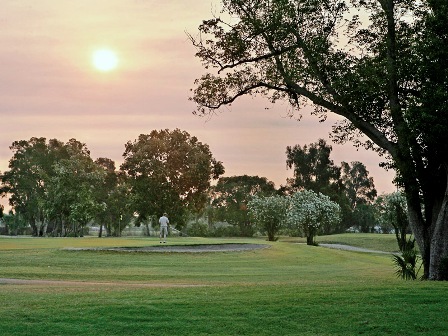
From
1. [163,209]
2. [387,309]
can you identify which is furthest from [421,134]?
[163,209]

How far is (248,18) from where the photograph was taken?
79.0 ft

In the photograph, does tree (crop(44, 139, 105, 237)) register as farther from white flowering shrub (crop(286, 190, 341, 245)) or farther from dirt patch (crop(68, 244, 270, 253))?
dirt patch (crop(68, 244, 270, 253))

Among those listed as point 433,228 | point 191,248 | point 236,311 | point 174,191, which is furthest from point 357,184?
point 236,311

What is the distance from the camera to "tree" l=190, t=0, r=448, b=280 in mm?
21438

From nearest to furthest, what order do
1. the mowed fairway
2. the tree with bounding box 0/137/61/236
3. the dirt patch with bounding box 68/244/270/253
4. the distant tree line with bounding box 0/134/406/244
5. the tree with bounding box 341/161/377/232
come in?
the mowed fairway → the dirt patch with bounding box 68/244/270/253 → the distant tree line with bounding box 0/134/406/244 → the tree with bounding box 0/137/61/236 → the tree with bounding box 341/161/377/232

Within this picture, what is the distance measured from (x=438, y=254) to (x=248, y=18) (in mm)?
10669

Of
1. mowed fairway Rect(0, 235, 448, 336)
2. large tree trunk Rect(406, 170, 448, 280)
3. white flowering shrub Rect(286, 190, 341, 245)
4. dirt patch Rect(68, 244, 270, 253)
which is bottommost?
mowed fairway Rect(0, 235, 448, 336)

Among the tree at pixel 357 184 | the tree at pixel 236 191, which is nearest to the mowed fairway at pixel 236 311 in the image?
the tree at pixel 236 191

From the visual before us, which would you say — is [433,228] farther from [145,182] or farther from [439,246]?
[145,182]

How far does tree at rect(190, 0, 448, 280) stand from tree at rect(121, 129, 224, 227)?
55.4 metres

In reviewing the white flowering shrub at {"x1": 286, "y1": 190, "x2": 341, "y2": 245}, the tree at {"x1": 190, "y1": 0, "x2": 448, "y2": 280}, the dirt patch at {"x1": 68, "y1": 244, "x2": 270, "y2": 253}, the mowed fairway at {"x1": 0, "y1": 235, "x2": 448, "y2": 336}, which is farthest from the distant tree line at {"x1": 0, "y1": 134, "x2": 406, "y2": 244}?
the mowed fairway at {"x1": 0, "y1": 235, "x2": 448, "y2": 336}

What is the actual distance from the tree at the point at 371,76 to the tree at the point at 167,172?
55.4 meters

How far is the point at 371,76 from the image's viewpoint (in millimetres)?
22844

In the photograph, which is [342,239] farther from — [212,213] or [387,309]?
[387,309]
